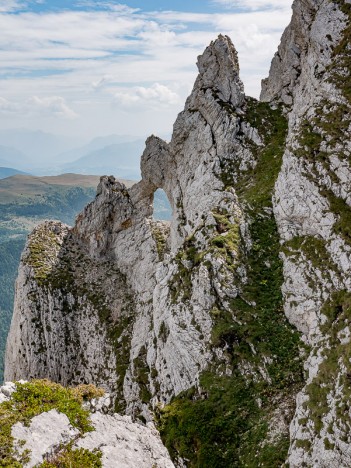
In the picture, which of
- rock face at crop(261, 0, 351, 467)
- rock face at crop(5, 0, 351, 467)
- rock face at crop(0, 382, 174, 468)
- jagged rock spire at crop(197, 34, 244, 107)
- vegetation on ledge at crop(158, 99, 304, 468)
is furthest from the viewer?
jagged rock spire at crop(197, 34, 244, 107)

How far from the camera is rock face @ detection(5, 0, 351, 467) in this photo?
83.3 ft

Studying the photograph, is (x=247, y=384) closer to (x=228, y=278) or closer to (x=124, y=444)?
(x=228, y=278)

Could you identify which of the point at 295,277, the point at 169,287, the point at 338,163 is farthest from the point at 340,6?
the point at 169,287

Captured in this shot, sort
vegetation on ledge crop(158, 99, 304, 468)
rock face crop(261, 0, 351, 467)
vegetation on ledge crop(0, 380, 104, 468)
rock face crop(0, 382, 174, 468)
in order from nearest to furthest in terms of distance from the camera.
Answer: vegetation on ledge crop(0, 380, 104, 468), rock face crop(0, 382, 174, 468), rock face crop(261, 0, 351, 467), vegetation on ledge crop(158, 99, 304, 468)

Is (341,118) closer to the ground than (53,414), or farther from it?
farther from it

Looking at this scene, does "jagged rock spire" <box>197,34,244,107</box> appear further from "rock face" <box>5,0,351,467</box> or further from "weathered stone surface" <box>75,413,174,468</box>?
"weathered stone surface" <box>75,413,174,468</box>

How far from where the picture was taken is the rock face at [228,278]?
2539 cm

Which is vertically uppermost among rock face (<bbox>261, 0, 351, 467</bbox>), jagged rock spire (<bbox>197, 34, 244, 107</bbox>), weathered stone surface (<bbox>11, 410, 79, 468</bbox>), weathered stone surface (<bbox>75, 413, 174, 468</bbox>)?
jagged rock spire (<bbox>197, 34, 244, 107</bbox>)

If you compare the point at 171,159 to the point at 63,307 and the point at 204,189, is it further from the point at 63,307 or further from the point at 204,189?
the point at 63,307

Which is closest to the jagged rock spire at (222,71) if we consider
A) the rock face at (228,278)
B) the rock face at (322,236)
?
the rock face at (228,278)

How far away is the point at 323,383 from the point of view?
74.3 feet

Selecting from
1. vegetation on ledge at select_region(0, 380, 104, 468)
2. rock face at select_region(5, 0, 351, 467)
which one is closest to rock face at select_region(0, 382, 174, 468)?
vegetation on ledge at select_region(0, 380, 104, 468)

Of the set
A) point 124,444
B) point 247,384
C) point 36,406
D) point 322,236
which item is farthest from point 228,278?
point 36,406

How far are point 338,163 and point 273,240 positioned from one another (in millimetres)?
9013
